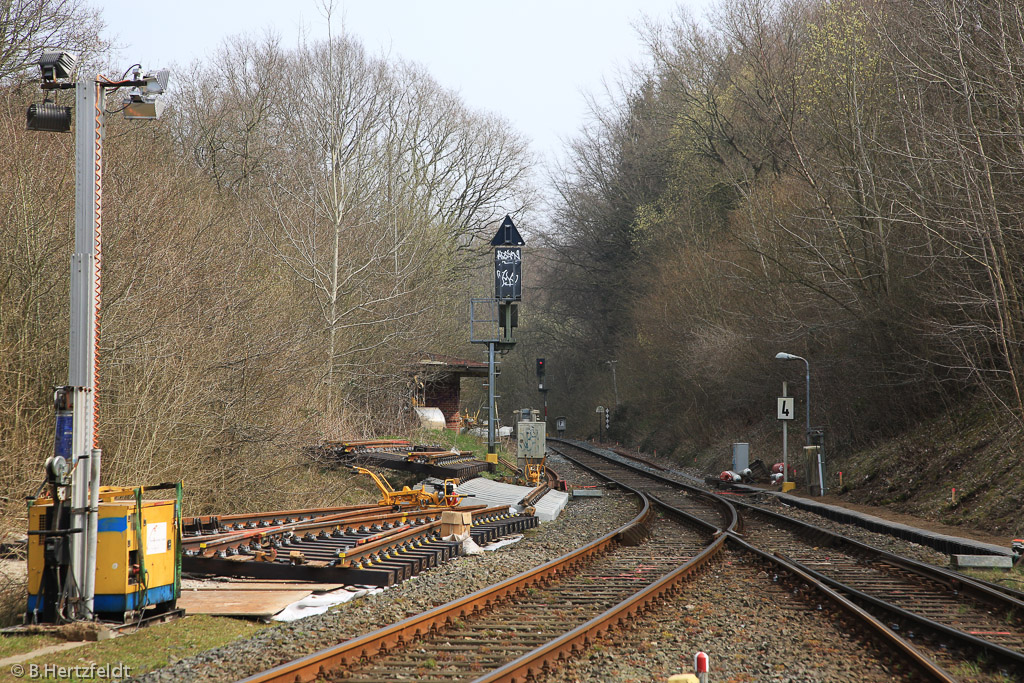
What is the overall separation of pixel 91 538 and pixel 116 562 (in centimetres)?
31

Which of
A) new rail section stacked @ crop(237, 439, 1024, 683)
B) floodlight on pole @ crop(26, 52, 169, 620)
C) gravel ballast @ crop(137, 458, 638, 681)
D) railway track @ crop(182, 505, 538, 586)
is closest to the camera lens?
gravel ballast @ crop(137, 458, 638, 681)

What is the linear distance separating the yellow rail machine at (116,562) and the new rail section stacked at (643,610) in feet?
7.68

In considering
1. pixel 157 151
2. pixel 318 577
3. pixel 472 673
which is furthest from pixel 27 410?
pixel 157 151

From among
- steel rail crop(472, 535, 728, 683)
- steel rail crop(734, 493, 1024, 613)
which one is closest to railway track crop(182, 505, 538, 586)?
steel rail crop(472, 535, 728, 683)

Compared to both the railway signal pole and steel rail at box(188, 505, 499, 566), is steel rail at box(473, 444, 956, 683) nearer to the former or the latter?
steel rail at box(188, 505, 499, 566)

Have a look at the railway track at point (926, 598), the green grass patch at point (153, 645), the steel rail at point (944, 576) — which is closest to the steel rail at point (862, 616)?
the railway track at point (926, 598)

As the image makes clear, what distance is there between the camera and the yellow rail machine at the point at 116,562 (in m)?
7.48

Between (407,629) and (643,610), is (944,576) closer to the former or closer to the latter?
(643,610)

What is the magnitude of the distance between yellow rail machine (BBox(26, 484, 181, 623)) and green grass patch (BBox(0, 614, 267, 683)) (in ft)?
1.16

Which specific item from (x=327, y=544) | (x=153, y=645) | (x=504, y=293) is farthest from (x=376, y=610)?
(x=504, y=293)

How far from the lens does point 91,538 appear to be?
7.58 meters

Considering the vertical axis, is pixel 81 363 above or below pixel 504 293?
below

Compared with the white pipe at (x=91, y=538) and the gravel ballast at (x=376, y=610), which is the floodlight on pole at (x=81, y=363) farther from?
the gravel ballast at (x=376, y=610)

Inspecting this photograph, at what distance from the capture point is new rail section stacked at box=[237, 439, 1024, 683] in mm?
6684
